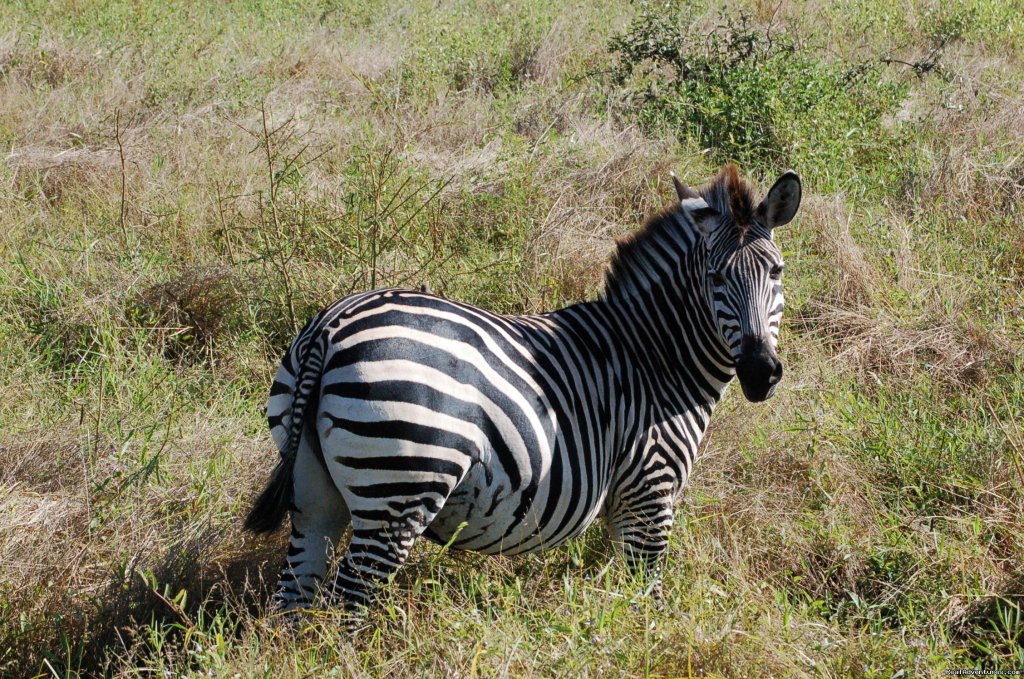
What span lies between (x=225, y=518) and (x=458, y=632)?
4.46 ft

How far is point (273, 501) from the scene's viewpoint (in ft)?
10.3

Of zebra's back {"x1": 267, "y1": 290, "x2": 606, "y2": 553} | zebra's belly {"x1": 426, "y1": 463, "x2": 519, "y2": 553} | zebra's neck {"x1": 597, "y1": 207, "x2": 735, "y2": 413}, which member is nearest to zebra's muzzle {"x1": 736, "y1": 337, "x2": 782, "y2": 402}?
zebra's neck {"x1": 597, "y1": 207, "x2": 735, "y2": 413}

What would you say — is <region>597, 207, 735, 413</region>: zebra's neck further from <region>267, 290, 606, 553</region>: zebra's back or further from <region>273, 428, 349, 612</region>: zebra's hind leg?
<region>273, 428, 349, 612</region>: zebra's hind leg

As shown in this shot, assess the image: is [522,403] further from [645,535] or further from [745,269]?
[745,269]

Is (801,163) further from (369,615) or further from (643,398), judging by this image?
(369,615)

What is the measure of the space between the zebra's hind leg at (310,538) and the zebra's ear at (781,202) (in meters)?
1.92

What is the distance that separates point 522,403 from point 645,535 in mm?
824

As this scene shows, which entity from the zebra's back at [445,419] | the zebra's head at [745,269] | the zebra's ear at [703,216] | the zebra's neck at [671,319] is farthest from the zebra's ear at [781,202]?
the zebra's back at [445,419]

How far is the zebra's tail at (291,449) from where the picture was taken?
3.12 metres

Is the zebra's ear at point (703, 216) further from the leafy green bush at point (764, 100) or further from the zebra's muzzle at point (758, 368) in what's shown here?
the leafy green bush at point (764, 100)

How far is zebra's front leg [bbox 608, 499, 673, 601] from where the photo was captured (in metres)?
3.66

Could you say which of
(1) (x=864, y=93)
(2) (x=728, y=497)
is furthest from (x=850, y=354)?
(1) (x=864, y=93)

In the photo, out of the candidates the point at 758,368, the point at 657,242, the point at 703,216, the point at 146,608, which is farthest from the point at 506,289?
the point at 146,608

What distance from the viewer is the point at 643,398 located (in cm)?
371
